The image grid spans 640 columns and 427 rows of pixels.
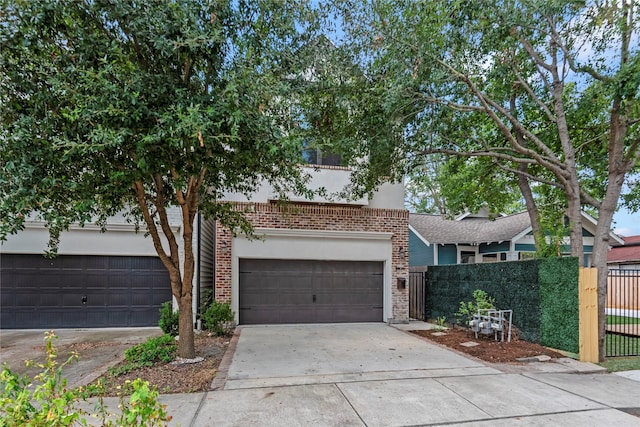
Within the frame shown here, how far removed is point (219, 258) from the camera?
376 inches

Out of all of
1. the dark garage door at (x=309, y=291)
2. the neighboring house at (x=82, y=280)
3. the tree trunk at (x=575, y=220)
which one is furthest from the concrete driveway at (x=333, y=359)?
the tree trunk at (x=575, y=220)

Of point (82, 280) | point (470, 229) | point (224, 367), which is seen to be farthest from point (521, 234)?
point (82, 280)

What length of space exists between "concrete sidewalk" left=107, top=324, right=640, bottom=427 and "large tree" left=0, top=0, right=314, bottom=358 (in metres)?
3.04

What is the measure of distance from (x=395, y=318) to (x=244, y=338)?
4.58m

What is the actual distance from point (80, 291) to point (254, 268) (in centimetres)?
452

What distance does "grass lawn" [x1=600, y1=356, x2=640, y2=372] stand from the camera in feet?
20.0

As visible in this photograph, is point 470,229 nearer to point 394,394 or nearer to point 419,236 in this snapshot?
point 419,236

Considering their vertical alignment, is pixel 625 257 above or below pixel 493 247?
below

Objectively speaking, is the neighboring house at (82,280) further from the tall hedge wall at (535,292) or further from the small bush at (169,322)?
the tall hedge wall at (535,292)

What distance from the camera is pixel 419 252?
16.2 metres

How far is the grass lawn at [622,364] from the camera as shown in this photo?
6.11 m

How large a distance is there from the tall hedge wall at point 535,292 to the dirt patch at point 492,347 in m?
0.27

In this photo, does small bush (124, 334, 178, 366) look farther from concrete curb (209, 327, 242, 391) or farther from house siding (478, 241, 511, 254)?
house siding (478, 241, 511, 254)

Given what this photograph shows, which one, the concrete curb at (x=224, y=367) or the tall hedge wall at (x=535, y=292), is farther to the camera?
the tall hedge wall at (x=535, y=292)
